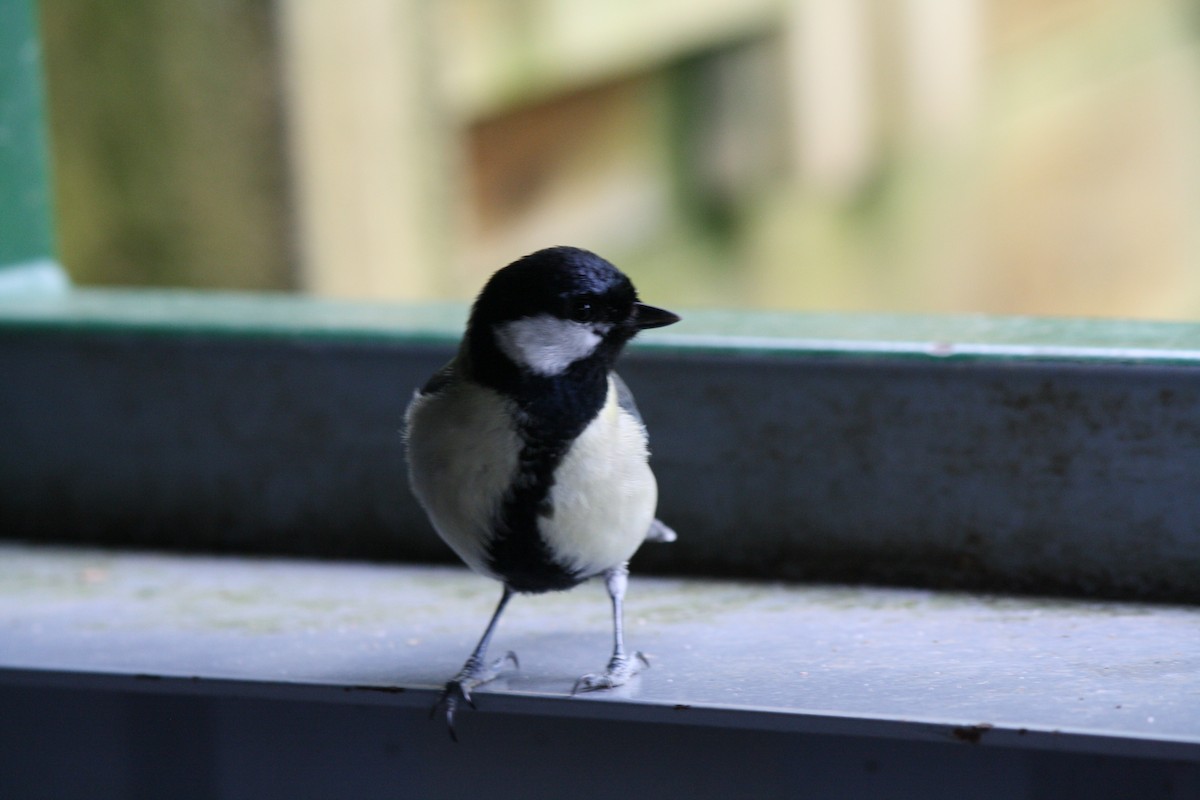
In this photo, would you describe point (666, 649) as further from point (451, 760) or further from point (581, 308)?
point (581, 308)

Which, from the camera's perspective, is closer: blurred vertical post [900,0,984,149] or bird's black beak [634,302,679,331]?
bird's black beak [634,302,679,331]

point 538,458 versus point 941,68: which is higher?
point 941,68

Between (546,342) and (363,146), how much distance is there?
1.44 m

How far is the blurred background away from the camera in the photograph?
8.57ft

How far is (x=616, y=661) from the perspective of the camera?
5.06 ft

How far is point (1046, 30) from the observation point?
5.31 m

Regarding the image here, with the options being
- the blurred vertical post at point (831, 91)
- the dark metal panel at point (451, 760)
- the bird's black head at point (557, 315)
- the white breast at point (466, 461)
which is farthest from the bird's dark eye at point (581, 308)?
the blurred vertical post at point (831, 91)

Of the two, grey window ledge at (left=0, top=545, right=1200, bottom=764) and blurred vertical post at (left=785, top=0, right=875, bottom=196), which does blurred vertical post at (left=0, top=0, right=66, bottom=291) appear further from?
blurred vertical post at (left=785, top=0, right=875, bottom=196)

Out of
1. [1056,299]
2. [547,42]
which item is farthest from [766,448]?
[1056,299]

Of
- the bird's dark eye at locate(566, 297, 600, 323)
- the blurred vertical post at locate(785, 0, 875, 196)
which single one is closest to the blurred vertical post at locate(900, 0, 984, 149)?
the blurred vertical post at locate(785, 0, 875, 196)

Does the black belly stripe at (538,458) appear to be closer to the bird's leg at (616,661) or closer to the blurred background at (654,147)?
the bird's leg at (616,661)

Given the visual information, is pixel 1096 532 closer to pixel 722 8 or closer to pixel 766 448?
pixel 766 448

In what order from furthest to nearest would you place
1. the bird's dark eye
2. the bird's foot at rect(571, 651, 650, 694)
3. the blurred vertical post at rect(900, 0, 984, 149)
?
the blurred vertical post at rect(900, 0, 984, 149) < the bird's foot at rect(571, 651, 650, 694) < the bird's dark eye

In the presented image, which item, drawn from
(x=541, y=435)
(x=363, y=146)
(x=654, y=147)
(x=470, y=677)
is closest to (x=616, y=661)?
(x=470, y=677)
